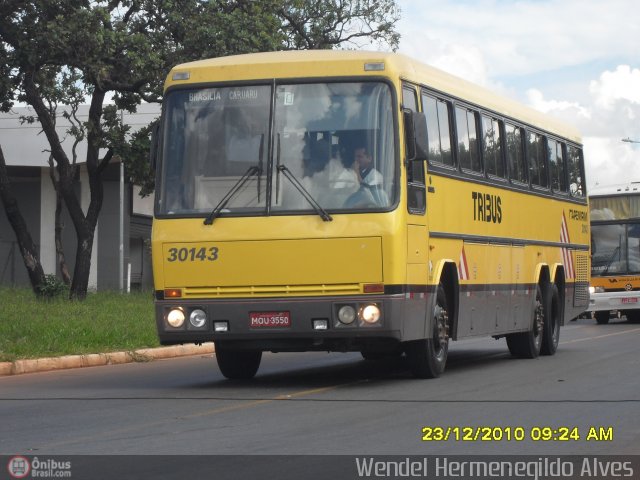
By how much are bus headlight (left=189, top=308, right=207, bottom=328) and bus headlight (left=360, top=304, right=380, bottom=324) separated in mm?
1624

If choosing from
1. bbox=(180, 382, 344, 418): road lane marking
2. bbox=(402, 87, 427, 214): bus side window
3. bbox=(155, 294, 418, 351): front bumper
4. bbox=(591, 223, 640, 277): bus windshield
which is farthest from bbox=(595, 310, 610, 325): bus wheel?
bbox=(180, 382, 344, 418): road lane marking

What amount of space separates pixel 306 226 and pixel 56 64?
1907 centimetres

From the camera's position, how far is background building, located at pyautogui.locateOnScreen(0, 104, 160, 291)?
1885 inches

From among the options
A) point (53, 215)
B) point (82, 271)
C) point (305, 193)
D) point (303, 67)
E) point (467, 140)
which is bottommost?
point (82, 271)

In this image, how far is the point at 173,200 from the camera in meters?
13.9

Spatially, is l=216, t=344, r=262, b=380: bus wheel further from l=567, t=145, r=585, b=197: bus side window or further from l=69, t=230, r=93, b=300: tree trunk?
l=69, t=230, r=93, b=300: tree trunk

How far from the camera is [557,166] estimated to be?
20641 mm

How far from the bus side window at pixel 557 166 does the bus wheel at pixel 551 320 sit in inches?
62.5

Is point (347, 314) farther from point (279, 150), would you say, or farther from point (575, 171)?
point (575, 171)

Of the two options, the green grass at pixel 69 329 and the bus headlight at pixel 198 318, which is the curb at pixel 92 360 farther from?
the bus headlight at pixel 198 318

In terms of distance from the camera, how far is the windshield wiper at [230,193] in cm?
1359

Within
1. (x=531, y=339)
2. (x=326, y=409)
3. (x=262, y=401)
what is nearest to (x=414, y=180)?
(x=262, y=401)
